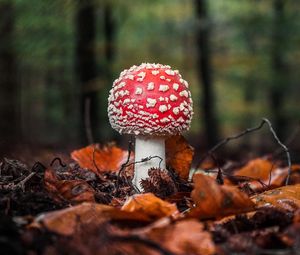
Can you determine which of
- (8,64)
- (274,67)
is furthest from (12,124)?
(274,67)

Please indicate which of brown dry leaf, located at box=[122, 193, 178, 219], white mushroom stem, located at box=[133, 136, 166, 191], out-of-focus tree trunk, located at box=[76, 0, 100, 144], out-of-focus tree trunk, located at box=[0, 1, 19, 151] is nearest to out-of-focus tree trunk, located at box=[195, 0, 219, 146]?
out-of-focus tree trunk, located at box=[76, 0, 100, 144]

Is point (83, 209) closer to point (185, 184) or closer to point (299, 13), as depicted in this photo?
point (185, 184)

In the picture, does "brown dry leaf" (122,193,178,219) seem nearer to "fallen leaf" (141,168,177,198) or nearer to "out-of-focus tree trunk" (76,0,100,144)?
"fallen leaf" (141,168,177,198)

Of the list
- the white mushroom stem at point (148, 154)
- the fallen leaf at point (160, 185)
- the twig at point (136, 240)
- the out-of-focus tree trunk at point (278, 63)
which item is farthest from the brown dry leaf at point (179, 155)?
the out-of-focus tree trunk at point (278, 63)

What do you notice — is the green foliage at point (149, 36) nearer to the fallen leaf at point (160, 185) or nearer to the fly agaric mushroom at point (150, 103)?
the fly agaric mushroom at point (150, 103)

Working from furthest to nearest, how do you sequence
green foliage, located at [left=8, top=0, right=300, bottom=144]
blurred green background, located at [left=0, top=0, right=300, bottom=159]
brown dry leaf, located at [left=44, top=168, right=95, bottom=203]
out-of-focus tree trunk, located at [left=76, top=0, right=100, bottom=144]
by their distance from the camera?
out-of-focus tree trunk, located at [left=76, top=0, right=100, bottom=144] < green foliage, located at [left=8, top=0, right=300, bottom=144] < blurred green background, located at [left=0, top=0, right=300, bottom=159] < brown dry leaf, located at [left=44, top=168, right=95, bottom=203]

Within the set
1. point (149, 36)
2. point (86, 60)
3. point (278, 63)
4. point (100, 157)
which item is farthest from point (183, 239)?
point (278, 63)

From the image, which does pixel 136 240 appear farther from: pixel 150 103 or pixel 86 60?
pixel 86 60
